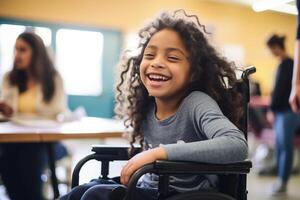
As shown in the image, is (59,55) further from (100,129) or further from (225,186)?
(225,186)

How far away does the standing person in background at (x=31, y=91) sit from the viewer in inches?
78.2

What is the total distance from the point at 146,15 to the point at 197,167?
19.7 ft

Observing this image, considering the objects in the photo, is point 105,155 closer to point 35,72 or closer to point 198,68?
point 198,68

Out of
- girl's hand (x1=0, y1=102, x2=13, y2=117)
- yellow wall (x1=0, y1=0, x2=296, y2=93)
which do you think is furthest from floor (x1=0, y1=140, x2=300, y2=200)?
yellow wall (x1=0, y1=0, x2=296, y2=93)

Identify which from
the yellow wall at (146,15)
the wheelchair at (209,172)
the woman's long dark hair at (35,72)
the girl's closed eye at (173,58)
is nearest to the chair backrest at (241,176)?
the wheelchair at (209,172)

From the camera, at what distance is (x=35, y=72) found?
2207 mm

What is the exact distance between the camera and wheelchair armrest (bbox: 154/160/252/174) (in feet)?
2.93

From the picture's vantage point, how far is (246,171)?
3.22 feet

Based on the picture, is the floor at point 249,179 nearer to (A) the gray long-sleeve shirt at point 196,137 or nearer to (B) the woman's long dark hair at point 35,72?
(A) the gray long-sleeve shirt at point 196,137

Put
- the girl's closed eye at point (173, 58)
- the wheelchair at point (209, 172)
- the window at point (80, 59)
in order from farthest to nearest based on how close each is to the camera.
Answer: the window at point (80, 59), the girl's closed eye at point (173, 58), the wheelchair at point (209, 172)

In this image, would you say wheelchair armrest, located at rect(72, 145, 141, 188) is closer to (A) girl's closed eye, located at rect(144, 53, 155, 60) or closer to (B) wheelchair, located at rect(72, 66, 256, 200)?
(B) wheelchair, located at rect(72, 66, 256, 200)

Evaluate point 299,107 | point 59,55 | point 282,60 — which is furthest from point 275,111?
point 59,55

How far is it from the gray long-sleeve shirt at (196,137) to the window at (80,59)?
202 inches

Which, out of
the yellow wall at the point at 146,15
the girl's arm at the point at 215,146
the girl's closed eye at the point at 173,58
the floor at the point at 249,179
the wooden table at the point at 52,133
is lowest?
the floor at the point at 249,179
